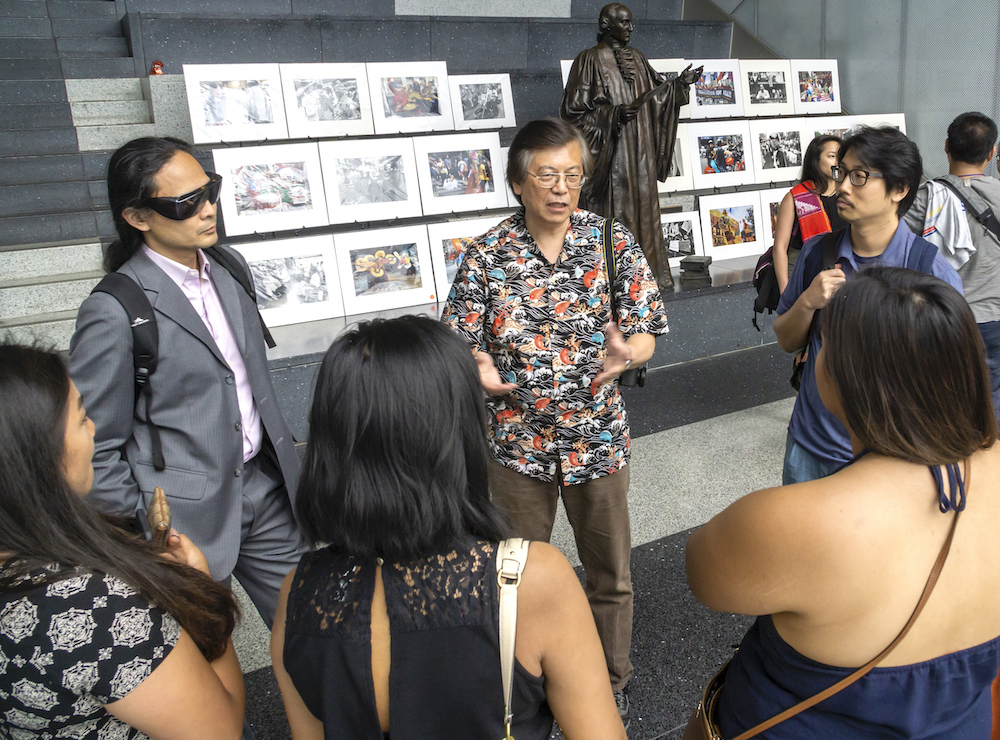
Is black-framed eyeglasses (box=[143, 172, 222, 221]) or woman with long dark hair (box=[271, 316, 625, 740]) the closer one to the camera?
woman with long dark hair (box=[271, 316, 625, 740])

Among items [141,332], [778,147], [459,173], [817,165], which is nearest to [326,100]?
[459,173]

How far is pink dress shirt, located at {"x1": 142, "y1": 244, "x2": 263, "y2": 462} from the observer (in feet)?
7.07

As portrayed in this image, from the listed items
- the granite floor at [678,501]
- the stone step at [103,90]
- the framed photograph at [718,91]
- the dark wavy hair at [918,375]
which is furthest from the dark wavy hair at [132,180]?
the framed photograph at [718,91]

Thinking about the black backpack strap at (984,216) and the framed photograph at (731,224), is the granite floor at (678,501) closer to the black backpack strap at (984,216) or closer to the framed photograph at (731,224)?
the framed photograph at (731,224)

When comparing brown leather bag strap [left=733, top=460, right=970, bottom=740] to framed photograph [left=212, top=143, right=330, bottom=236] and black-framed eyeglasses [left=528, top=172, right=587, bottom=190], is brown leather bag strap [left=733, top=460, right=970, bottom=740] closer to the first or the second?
black-framed eyeglasses [left=528, top=172, right=587, bottom=190]

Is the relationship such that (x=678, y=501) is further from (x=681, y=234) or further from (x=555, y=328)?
(x=681, y=234)

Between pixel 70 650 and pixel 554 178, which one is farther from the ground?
pixel 554 178

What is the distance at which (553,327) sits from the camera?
7.44ft

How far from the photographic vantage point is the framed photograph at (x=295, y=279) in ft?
15.6

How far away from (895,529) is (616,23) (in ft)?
15.5

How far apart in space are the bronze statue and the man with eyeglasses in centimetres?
279

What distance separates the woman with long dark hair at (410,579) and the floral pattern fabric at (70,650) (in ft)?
0.77

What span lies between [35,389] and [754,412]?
195 inches

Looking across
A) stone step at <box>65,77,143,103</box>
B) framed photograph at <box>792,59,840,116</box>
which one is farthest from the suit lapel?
framed photograph at <box>792,59,840,116</box>
